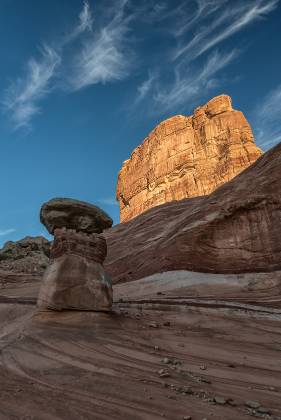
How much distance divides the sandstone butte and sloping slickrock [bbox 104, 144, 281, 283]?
5997 cm

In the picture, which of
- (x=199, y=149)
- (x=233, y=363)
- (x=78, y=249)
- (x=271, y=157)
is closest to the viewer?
(x=233, y=363)

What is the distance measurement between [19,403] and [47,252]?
35257mm

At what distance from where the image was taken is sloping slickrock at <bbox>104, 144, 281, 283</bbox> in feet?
54.5

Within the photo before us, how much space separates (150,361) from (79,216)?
804cm

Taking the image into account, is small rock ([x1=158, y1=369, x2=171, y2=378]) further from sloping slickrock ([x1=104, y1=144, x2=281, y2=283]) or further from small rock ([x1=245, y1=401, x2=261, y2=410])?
sloping slickrock ([x1=104, y1=144, x2=281, y2=283])

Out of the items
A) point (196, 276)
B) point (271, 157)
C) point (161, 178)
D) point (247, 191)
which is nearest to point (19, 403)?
point (196, 276)

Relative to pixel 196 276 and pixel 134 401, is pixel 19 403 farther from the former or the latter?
pixel 196 276

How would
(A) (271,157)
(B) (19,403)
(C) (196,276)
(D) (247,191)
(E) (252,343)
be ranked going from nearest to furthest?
1. (B) (19,403)
2. (E) (252,343)
3. (C) (196,276)
4. (D) (247,191)
5. (A) (271,157)

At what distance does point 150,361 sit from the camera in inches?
292

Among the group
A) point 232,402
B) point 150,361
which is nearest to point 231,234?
point 150,361

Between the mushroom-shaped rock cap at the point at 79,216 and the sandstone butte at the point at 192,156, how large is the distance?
2622 inches

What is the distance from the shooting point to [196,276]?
15828mm

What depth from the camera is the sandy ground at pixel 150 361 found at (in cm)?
529

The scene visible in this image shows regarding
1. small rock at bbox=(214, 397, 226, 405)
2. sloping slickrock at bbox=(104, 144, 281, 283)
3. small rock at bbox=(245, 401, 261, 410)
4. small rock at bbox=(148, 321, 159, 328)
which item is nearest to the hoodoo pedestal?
small rock at bbox=(148, 321, 159, 328)
